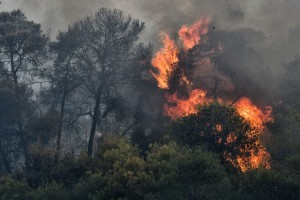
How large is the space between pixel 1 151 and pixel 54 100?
744 cm

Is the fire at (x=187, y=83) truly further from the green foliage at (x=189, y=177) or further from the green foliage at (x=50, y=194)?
the green foliage at (x=50, y=194)

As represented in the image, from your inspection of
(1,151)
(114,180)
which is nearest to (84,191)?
(114,180)

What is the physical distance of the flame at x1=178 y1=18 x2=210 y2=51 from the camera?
40875 millimetres

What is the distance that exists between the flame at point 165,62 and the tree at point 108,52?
234 cm

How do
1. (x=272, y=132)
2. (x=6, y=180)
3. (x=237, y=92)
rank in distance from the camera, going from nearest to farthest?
(x=6, y=180) → (x=272, y=132) → (x=237, y=92)

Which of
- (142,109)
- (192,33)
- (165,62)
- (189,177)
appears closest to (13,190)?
(189,177)

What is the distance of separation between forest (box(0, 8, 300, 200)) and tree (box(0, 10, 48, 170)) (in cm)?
10

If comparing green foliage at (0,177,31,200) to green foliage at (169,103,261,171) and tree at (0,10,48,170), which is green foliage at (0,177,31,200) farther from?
green foliage at (169,103,261,171)

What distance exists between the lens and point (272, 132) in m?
35.3

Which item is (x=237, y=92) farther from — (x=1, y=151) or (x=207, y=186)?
(x=1, y=151)

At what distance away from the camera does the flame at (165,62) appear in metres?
38.6

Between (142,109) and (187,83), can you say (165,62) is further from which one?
(142,109)

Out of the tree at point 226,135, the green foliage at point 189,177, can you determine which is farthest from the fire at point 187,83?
the green foliage at point 189,177

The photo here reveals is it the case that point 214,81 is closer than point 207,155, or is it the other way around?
point 207,155
